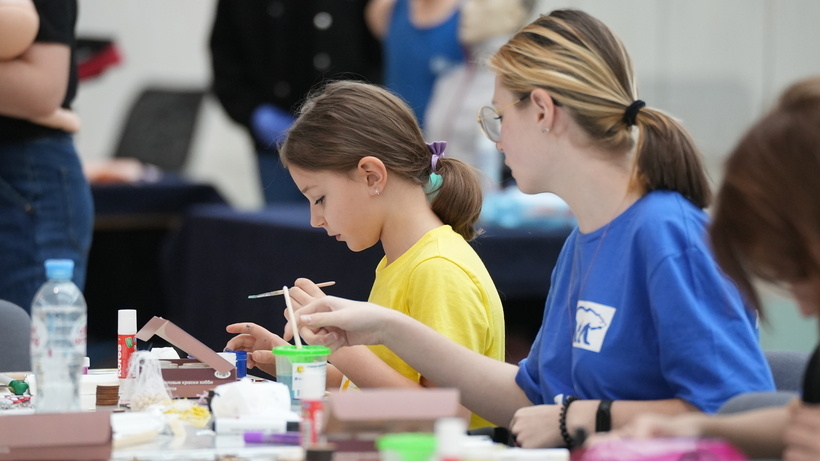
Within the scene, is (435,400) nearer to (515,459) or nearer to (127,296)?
(515,459)

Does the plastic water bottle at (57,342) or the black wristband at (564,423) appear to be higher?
the plastic water bottle at (57,342)

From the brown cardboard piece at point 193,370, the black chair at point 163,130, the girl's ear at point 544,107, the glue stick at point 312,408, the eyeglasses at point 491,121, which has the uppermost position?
the girl's ear at point 544,107

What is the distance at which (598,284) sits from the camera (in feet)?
5.49

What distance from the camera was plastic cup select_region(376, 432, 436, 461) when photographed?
1120mm

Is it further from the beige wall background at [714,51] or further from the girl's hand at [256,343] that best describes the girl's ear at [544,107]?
the beige wall background at [714,51]

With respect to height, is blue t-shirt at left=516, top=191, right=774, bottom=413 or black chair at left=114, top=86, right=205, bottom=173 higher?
blue t-shirt at left=516, top=191, right=774, bottom=413

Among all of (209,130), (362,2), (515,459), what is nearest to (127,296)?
(362,2)

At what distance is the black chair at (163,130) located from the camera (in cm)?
674

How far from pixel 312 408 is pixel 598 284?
1.72ft

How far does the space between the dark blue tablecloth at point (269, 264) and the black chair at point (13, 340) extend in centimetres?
42

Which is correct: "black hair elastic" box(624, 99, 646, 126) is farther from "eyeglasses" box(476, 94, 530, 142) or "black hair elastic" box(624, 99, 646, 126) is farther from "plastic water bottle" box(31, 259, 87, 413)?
"plastic water bottle" box(31, 259, 87, 413)

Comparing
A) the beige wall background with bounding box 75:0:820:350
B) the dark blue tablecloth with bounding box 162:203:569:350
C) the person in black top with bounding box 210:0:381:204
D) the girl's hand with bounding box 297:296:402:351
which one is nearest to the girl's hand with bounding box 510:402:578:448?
the girl's hand with bounding box 297:296:402:351

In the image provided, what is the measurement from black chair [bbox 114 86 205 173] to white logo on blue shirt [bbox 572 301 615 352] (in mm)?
5275

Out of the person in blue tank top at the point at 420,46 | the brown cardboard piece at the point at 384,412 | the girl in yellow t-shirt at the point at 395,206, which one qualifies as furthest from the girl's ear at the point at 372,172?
the person in blue tank top at the point at 420,46
